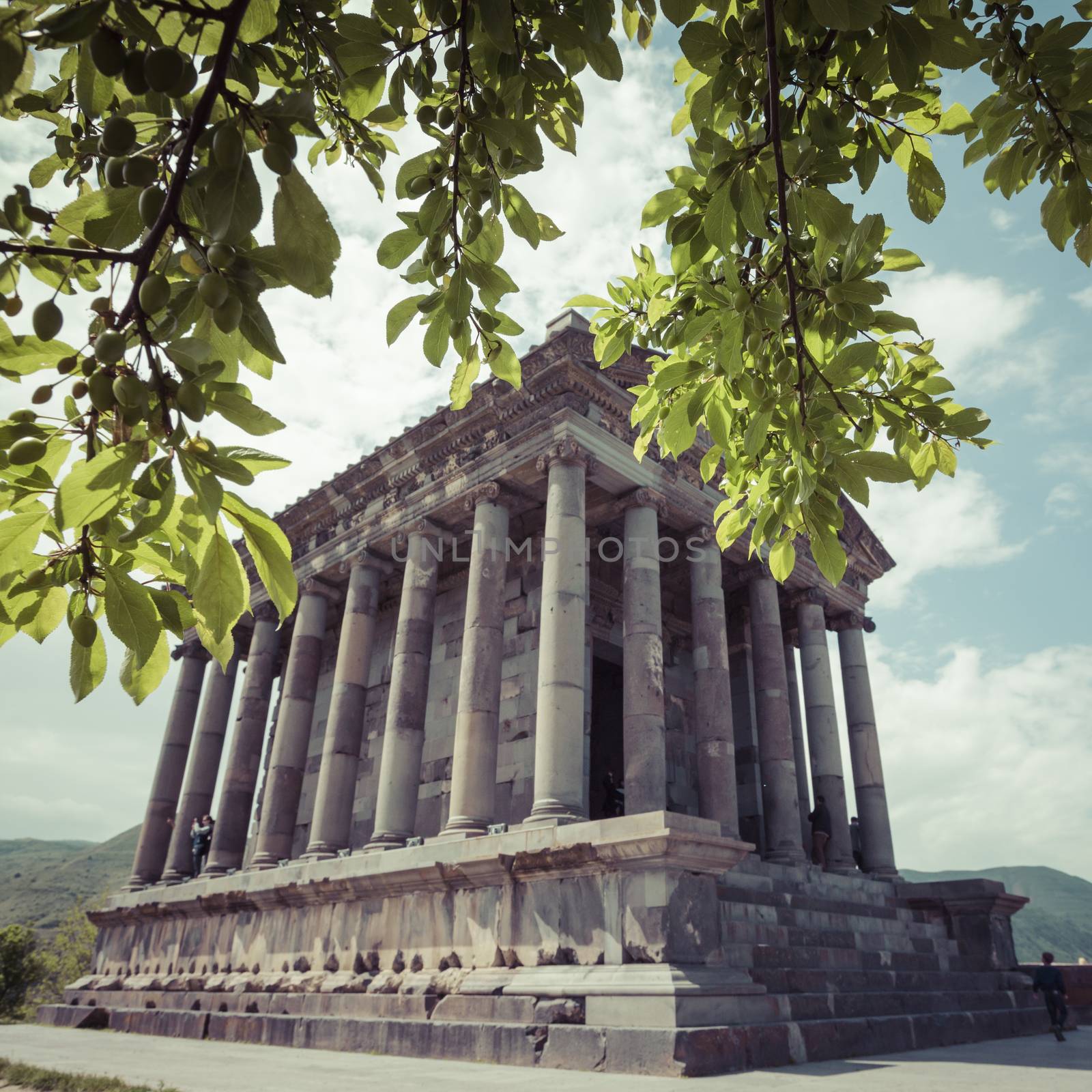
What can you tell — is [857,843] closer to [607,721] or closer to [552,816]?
[607,721]

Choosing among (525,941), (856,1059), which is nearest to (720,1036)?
(856,1059)

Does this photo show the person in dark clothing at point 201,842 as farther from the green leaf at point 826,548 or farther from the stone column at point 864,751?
the green leaf at point 826,548

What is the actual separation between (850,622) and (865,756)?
4029 millimetres

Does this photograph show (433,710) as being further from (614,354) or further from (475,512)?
(614,354)

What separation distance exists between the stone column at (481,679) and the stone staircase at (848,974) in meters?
4.52

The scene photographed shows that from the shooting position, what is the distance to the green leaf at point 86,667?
8.39 feet

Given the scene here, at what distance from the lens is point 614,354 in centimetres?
475

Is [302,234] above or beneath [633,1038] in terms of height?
above

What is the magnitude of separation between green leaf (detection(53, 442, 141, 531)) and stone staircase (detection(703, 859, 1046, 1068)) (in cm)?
945

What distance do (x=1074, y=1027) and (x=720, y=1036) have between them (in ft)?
38.3

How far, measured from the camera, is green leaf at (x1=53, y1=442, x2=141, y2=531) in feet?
6.35

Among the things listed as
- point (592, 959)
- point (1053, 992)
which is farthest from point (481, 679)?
point (1053, 992)

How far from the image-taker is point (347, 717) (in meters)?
19.2

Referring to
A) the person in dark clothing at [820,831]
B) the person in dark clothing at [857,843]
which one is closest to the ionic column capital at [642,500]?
the person in dark clothing at [820,831]
